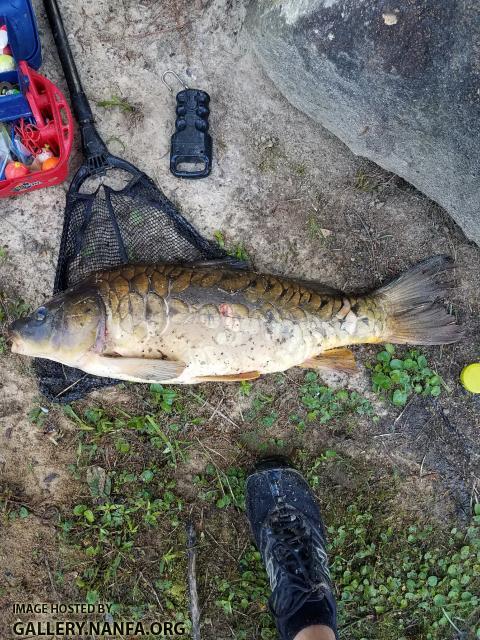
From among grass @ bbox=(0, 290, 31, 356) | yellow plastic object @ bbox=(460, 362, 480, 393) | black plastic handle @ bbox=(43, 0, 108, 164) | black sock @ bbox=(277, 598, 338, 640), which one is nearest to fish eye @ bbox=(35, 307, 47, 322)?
grass @ bbox=(0, 290, 31, 356)

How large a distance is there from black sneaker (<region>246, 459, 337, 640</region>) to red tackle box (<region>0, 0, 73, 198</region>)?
2361 millimetres

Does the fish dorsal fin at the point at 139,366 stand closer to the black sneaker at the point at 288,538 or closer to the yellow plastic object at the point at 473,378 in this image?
the black sneaker at the point at 288,538

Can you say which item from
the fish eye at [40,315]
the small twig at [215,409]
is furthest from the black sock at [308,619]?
the fish eye at [40,315]

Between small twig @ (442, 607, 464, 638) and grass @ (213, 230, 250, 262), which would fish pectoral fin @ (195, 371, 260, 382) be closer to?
grass @ (213, 230, 250, 262)

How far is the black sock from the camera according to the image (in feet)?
10.8

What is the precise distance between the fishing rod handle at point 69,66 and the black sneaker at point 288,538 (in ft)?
8.35

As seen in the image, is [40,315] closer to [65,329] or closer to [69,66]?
[65,329]

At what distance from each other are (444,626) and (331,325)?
233 cm

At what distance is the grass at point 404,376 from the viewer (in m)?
3.66

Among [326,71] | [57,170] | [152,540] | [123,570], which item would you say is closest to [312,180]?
[326,71]

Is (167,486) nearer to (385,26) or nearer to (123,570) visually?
(123,570)

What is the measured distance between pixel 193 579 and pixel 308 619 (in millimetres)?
798

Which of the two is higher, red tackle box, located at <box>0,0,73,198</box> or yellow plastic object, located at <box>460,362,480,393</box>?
red tackle box, located at <box>0,0,73,198</box>

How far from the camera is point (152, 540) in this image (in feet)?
12.1
